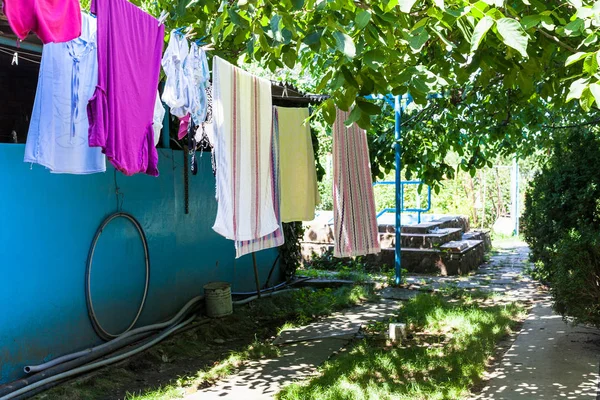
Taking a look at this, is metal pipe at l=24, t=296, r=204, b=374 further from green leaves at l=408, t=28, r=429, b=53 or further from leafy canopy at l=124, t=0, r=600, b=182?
green leaves at l=408, t=28, r=429, b=53

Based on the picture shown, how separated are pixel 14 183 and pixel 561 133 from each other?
7.74 meters

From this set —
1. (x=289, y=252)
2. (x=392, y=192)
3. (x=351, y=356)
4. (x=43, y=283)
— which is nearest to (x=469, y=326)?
(x=351, y=356)

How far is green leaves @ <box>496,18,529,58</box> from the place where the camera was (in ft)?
8.96

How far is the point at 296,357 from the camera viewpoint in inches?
236

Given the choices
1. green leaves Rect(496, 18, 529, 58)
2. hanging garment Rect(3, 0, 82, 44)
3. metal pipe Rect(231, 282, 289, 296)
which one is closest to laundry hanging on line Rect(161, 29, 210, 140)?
hanging garment Rect(3, 0, 82, 44)

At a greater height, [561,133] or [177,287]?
[561,133]

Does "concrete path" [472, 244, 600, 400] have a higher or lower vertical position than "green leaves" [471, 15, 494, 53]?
lower

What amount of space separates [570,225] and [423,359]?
3.24 meters

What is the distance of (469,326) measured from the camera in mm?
6629

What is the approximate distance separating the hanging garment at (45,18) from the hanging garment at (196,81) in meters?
1.19

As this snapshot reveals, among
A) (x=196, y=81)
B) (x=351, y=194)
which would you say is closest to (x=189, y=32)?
(x=196, y=81)

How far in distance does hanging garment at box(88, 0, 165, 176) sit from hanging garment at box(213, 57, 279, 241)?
70 centimetres

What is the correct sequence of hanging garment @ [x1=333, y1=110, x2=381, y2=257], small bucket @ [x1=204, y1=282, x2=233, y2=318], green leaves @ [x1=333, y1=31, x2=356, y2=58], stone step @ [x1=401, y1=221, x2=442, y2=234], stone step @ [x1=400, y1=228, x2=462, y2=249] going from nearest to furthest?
1. green leaves @ [x1=333, y1=31, x2=356, y2=58]
2. hanging garment @ [x1=333, y1=110, x2=381, y2=257]
3. small bucket @ [x1=204, y1=282, x2=233, y2=318]
4. stone step @ [x1=400, y1=228, x2=462, y2=249]
5. stone step @ [x1=401, y1=221, x2=442, y2=234]

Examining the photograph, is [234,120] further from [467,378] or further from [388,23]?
[467,378]
